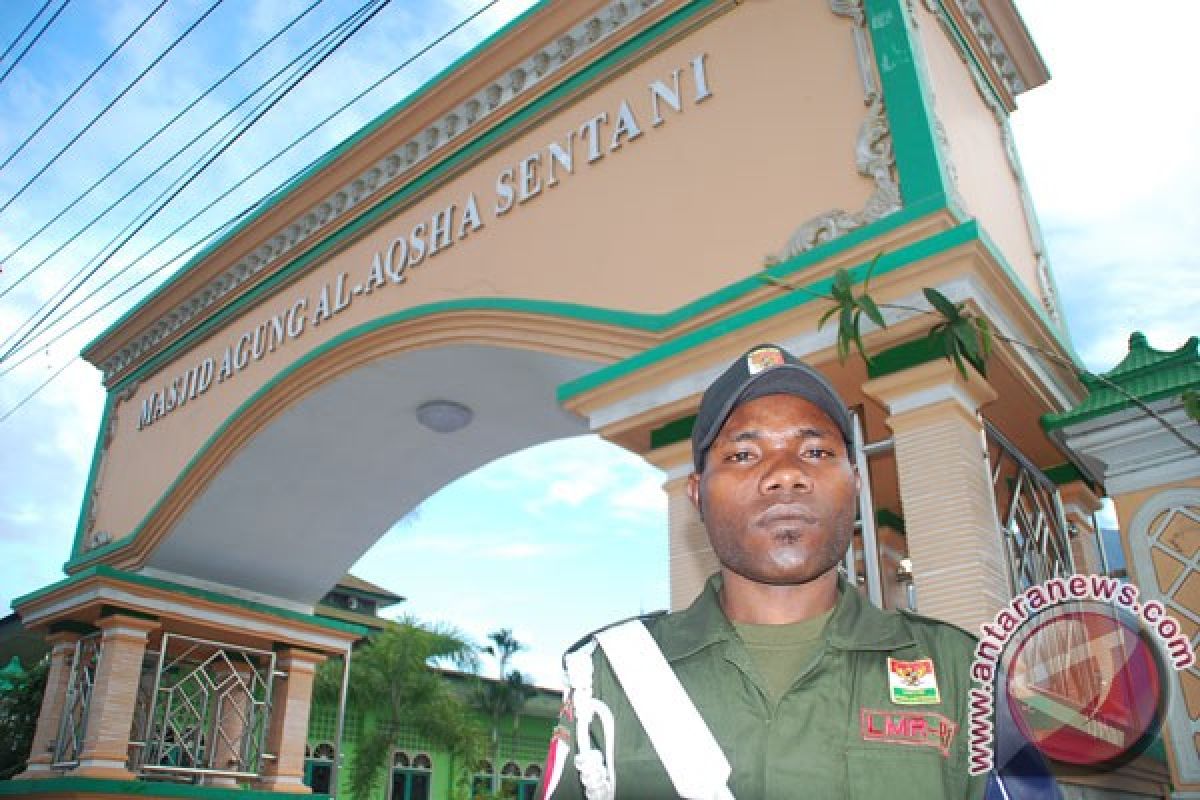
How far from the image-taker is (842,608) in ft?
6.17

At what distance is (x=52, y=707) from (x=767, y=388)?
1016cm

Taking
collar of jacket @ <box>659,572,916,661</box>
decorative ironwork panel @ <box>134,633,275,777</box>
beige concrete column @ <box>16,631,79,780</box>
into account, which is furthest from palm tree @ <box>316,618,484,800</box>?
collar of jacket @ <box>659,572,916,661</box>

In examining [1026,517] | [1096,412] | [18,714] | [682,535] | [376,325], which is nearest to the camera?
[1096,412]

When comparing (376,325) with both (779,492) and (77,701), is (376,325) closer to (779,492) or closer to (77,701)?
(77,701)

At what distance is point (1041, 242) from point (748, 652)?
645 cm

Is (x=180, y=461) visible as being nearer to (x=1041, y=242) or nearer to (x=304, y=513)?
(x=304, y=513)

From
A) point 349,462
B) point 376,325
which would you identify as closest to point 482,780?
point 349,462

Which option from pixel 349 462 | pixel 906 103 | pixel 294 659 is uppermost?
pixel 906 103

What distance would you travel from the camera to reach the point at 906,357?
4930 mm

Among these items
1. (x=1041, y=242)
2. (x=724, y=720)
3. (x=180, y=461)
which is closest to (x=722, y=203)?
(x=1041, y=242)

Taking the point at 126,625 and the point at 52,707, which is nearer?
the point at 126,625

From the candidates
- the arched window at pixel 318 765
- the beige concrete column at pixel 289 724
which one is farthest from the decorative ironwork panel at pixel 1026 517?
the arched window at pixel 318 765

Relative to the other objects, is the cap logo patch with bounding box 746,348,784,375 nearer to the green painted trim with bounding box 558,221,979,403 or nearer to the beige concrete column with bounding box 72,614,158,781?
the green painted trim with bounding box 558,221,979,403

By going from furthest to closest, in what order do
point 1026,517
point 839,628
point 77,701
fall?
point 77,701
point 1026,517
point 839,628
